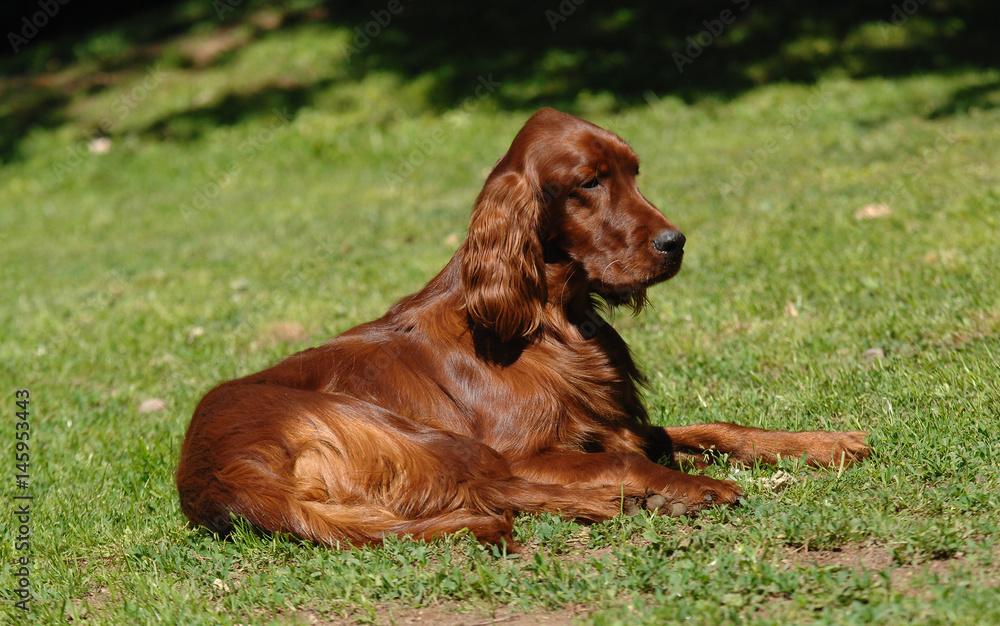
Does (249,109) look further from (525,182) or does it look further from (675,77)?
(525,182)

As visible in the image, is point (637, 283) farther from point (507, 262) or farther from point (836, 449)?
point (836, 449)

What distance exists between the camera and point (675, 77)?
39.9 ft

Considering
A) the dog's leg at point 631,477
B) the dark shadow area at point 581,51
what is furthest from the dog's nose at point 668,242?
the dark shadow area at point 581,51

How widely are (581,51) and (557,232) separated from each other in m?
10.2

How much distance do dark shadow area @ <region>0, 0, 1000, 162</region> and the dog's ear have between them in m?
7.84

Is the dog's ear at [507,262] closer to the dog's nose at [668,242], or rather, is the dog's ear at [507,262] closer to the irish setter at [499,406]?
the irish setter at [499,406]

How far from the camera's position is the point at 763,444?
3426 millimetres

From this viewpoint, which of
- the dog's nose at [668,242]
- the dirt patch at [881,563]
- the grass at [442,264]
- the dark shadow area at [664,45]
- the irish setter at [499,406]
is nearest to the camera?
the dirt patch at [881,563]

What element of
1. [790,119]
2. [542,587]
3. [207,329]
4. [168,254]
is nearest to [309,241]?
[168,254]

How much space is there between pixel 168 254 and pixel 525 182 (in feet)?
20.9

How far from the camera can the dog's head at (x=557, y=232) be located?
3.27 m

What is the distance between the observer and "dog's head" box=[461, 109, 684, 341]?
3270mm

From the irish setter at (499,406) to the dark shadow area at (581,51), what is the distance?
7636 millimetres

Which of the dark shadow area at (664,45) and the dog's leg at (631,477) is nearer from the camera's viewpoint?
the dog's leg at (631,477)
